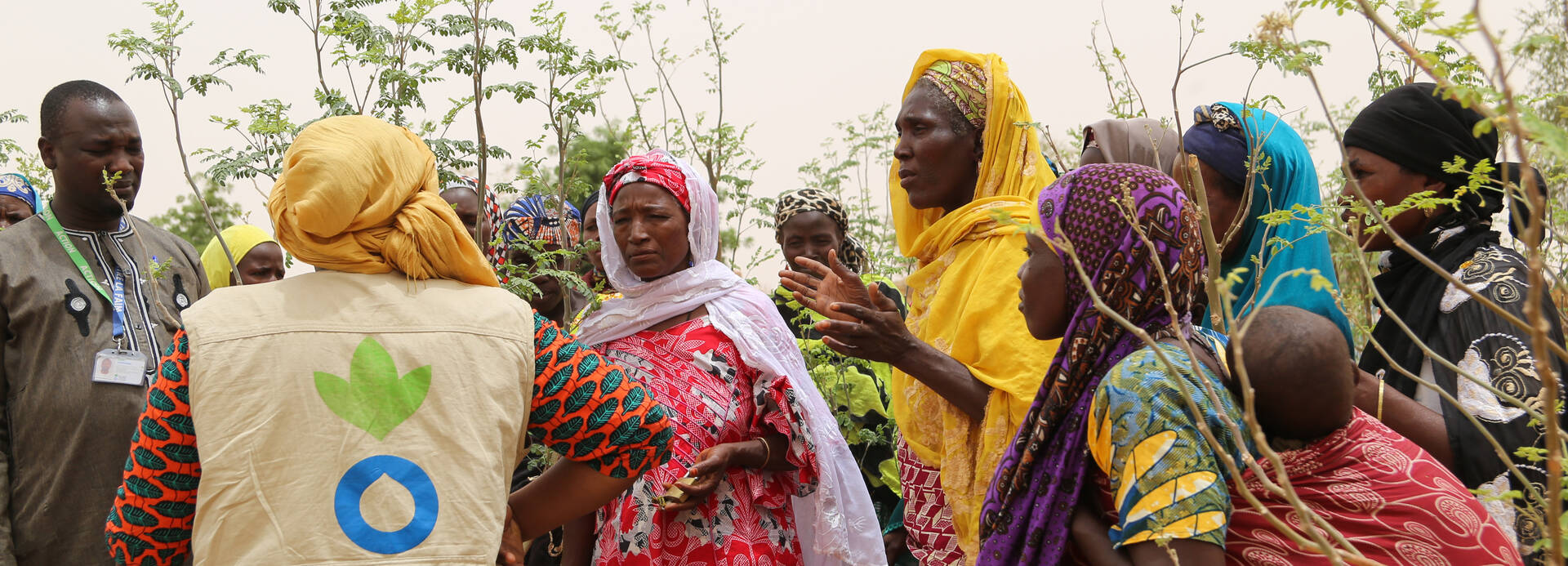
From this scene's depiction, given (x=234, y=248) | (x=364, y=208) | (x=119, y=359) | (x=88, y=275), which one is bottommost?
(x=234, y=248)

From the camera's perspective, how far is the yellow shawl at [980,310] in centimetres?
246

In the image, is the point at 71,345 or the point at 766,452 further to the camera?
the point at 766,452

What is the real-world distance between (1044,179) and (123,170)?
2.75 metres

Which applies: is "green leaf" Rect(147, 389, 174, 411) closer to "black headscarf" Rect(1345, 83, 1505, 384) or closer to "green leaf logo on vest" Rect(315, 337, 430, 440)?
"green leaf logo on vest" Rect(315, 337, 430, 440)

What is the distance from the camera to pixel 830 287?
2.61 m

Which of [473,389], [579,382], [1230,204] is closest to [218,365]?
[473,389]

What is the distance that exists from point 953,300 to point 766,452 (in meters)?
0.73

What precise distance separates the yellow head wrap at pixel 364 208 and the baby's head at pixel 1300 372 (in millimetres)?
1401

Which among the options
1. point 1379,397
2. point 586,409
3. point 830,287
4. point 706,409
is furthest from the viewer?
point 706,409

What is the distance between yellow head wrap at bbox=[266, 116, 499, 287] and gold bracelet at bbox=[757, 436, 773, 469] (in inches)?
48.9

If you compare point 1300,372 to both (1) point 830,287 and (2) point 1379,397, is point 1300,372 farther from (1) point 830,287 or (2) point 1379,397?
(1) point 830,287

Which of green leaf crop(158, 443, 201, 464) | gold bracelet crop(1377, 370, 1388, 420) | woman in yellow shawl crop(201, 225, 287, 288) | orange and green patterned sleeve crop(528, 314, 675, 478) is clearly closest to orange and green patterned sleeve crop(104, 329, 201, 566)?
green leaf crop(158, 443, 201, 464)

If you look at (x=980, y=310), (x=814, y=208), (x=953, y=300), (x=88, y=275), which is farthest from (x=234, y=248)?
(x=980, y=310)

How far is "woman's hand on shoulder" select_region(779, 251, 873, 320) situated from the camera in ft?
8.25
